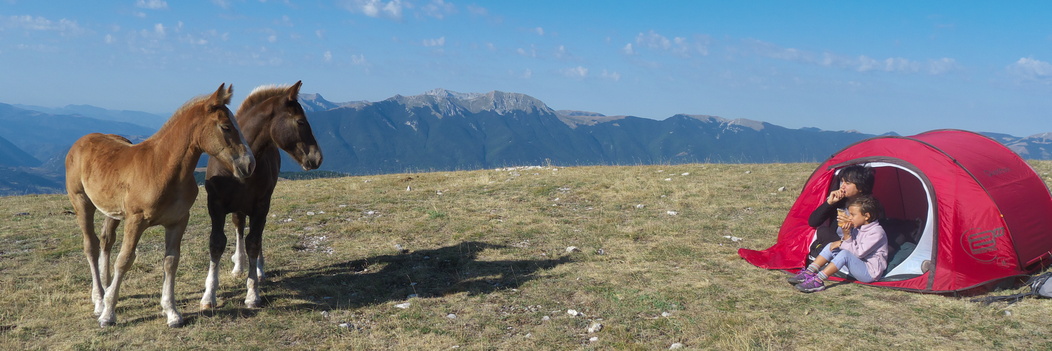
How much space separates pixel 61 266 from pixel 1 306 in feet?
6.38

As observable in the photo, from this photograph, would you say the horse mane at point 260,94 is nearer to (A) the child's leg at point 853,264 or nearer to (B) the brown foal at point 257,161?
(B) the brown foal at point 257,161

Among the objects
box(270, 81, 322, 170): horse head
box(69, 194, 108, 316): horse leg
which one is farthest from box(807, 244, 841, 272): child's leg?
box(69, 194, 108, 316): horse leg

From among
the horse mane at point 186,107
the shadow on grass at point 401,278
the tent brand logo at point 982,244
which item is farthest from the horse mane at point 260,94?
the tent brand logo at point 982,244

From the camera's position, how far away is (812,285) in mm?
7789

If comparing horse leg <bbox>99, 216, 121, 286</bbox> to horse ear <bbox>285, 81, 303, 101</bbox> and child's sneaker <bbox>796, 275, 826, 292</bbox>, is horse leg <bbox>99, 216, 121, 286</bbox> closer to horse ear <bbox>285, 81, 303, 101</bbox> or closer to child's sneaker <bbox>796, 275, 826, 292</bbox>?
horse ear <bbox>285, 81, 303, 101</bbox>

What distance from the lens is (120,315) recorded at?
6.60 meters

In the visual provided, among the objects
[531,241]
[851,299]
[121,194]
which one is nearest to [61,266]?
[121,194]

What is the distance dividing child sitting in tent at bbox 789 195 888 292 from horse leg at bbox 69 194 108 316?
9015 millimetres

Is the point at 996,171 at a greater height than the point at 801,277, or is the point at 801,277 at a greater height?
the point at 996,171

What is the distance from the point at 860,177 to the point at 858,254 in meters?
1.49

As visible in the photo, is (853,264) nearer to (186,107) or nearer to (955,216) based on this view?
(955,216)

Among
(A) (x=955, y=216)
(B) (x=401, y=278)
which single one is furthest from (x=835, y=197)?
(B) (x=401, y=278)

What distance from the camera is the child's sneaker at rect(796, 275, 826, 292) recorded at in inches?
305

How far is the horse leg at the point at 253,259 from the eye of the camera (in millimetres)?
7023
